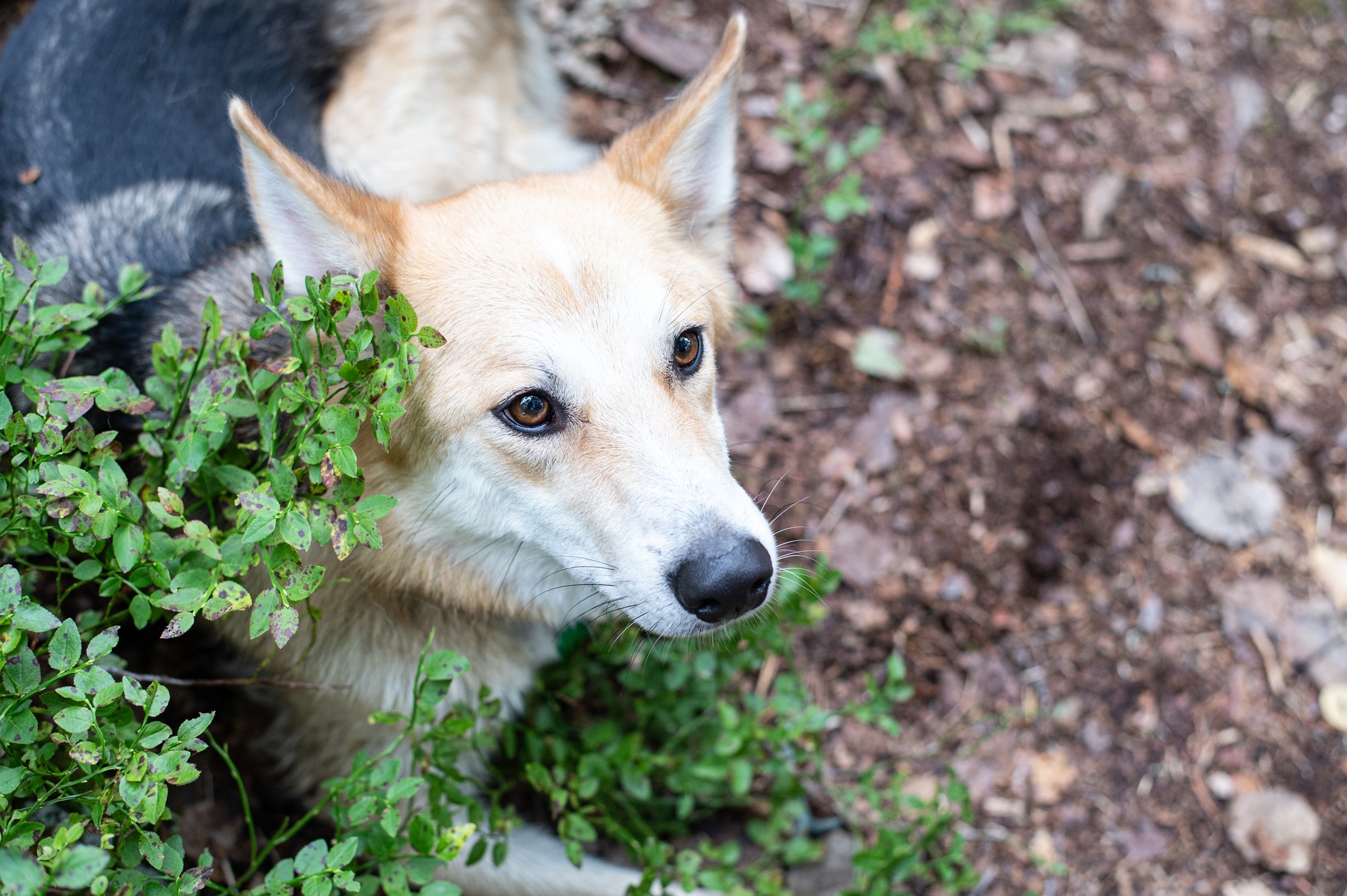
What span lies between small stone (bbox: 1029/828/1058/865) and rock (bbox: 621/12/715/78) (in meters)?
3.77

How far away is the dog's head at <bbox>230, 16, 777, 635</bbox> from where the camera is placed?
2.14 m

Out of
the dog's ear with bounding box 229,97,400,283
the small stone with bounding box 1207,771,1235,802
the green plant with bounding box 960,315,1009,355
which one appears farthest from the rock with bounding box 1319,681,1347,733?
the dog's ear with bounding box 229,97,400,283

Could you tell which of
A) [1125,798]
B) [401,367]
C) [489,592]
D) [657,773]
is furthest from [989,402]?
[401,367]

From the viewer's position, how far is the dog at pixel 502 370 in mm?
2188

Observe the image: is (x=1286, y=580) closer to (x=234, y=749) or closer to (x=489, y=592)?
(x=489, y=592)

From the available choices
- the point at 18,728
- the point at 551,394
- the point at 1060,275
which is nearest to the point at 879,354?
the point at 1060,275

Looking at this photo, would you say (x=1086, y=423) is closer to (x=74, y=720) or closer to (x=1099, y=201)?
(x=1099, y=201)

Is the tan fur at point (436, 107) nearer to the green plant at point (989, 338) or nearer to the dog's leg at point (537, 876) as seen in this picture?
the green plant at point (989, 338)

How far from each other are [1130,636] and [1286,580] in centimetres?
78

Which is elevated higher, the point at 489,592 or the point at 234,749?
the point at 489,592

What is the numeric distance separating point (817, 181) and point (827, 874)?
3050 millimetres

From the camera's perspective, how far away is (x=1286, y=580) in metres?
3.88

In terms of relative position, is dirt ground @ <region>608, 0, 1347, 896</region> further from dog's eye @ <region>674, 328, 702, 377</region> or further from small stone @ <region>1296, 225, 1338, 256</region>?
dog's eye @ <region>674, 328, 702, 377</region>

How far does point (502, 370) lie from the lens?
7.41ft
